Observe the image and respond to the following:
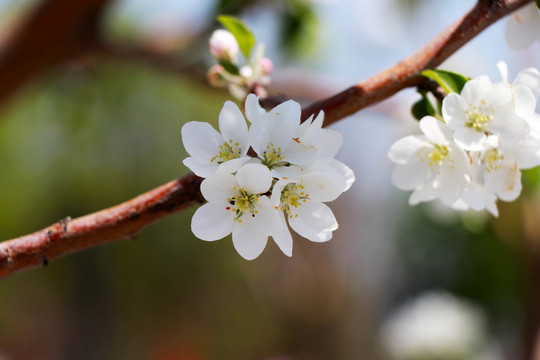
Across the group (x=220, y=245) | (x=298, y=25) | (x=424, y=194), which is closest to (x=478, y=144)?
(x=424, y=194)

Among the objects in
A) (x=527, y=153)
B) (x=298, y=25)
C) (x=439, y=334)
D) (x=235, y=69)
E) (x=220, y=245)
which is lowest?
(x=527, y=153)

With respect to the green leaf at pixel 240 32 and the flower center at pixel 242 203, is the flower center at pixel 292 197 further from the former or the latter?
the green leaf at pixel 240 32

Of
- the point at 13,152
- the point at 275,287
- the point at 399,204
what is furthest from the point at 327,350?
the point at 13,152

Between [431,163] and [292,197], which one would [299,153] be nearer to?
[292,197]

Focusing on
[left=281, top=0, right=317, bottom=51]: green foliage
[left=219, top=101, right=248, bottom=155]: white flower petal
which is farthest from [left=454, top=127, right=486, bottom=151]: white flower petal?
[left=281, top=0, right=317, bottom=51]: green foliage

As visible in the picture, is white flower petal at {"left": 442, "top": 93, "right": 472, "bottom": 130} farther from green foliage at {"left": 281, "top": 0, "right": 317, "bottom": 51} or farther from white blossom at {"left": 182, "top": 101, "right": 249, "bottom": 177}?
green foliage at {"left": 281, "top": 0, "right": 317, "bottom": 51}

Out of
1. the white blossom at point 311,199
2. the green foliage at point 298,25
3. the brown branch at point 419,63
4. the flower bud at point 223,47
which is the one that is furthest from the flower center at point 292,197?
the green foliage at point 298,25
